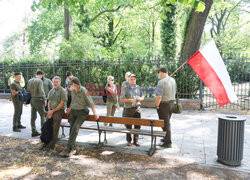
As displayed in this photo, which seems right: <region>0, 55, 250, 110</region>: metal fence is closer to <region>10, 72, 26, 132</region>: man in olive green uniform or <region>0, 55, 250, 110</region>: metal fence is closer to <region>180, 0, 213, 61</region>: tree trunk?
<region>180, 0, 213, 61</region>: tree trunk

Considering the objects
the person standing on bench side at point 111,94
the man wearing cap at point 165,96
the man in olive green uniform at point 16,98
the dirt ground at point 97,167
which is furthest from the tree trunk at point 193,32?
the man in olive green uniform at point 16,98

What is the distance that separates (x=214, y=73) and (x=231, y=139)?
136 cm

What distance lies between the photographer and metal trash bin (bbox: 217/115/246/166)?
4.09 meters

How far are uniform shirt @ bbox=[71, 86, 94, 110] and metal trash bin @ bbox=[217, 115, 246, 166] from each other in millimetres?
2796

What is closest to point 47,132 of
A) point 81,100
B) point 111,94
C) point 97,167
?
point 81,100

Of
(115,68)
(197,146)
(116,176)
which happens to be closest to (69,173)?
(116,176)

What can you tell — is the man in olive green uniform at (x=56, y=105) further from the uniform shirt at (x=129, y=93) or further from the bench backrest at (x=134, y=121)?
the uniform shirt at (x=129, y=93)

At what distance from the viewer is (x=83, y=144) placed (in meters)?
5.41

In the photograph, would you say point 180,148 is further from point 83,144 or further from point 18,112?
point 18,112

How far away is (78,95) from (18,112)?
3.07m

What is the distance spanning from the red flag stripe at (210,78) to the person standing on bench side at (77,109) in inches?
97.2

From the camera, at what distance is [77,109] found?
4.89m

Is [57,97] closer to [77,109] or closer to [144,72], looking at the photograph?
[77,109]

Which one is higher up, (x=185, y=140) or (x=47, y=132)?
(x=47, y=132)
